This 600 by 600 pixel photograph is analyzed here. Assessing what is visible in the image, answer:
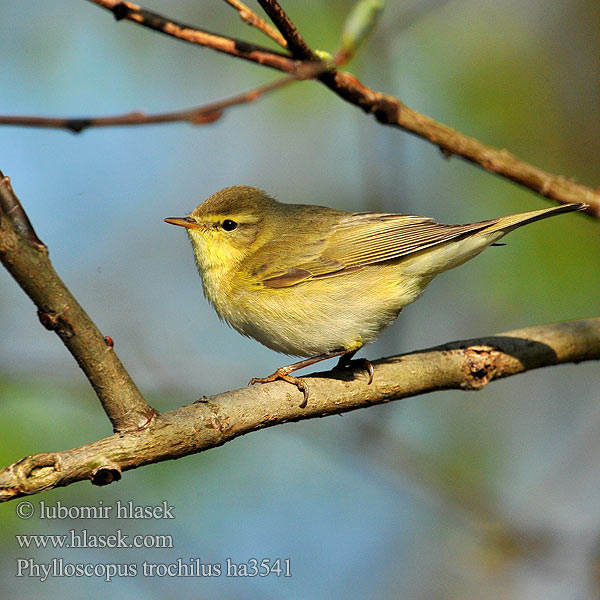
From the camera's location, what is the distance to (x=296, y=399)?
10.5 feet

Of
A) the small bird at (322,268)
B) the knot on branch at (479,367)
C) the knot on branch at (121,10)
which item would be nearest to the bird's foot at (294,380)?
the small bird at (322,268)

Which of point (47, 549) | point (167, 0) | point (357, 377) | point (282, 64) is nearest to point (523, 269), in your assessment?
point (357, 377)

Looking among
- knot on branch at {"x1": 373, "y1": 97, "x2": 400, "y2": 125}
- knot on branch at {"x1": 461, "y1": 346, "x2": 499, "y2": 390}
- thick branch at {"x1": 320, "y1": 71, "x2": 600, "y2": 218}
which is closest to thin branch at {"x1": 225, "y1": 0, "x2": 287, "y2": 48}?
thick branch at {"x1": 320, "y1": 71, "x2": 600, "y2": 218}

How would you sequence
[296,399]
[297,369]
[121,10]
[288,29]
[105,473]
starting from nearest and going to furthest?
[105,473]
[288,29]
[121,10]
[296,399]
[297,369]

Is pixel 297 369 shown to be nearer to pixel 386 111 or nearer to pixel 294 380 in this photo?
pixel 294 380

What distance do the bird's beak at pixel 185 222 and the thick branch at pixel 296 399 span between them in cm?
144

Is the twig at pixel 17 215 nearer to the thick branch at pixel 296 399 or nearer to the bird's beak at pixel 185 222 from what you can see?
the thick branch at pixel 296 399

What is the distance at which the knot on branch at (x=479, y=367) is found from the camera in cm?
381

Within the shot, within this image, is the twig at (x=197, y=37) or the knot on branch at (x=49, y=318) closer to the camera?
the knot on branch at (x=49, y=318)

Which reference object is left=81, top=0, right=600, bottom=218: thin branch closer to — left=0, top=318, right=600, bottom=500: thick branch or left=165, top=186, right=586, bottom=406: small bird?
left=165, top=186, right=586, bottom=406: small bird

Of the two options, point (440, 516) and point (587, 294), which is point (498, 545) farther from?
point (587, 294)

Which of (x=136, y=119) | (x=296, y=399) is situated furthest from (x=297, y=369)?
(x=136, y=119)

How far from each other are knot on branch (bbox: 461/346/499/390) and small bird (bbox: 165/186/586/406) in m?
0.61

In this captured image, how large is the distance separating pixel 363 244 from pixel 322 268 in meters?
0.31
